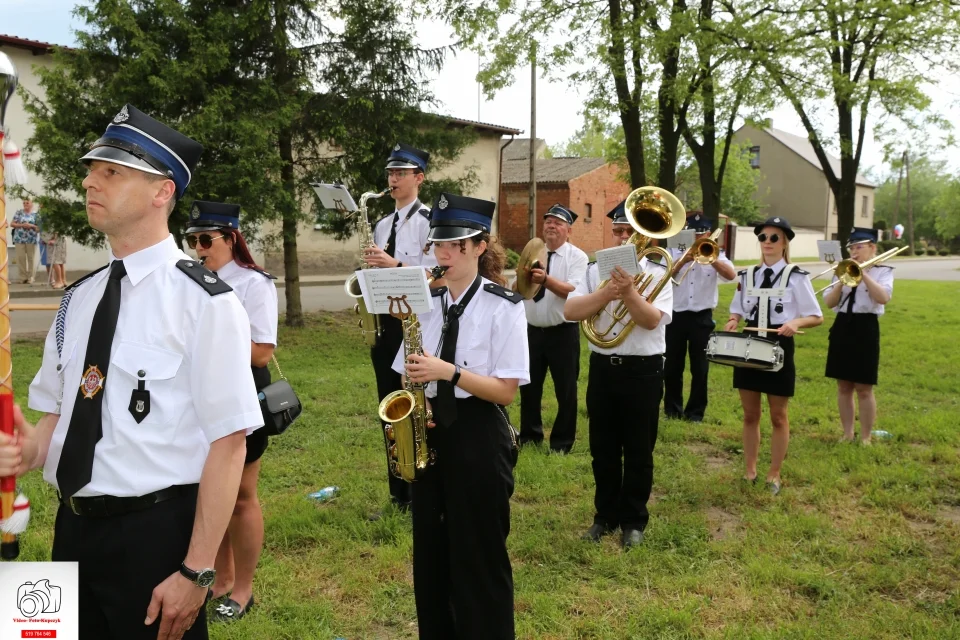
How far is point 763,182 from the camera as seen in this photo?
65.8 m

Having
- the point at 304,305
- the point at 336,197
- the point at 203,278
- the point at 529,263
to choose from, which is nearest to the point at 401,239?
the point at 336,197

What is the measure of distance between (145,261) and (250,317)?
1.86 m

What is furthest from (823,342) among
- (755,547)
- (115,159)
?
(115,159)

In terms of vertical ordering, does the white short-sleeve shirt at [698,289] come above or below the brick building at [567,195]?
below

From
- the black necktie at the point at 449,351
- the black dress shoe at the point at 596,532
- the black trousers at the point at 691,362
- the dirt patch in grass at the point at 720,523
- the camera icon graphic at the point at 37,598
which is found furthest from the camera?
the black trousers at the point at 691,362

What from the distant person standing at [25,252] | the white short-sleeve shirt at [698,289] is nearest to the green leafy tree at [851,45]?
the white short-sleeve shirt at [698,289]

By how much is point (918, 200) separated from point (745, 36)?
9533 cm

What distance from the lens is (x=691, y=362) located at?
8.70m

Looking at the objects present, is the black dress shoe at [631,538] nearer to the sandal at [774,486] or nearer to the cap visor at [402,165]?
the sandal at [774,486]

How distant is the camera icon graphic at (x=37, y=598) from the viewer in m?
1.93

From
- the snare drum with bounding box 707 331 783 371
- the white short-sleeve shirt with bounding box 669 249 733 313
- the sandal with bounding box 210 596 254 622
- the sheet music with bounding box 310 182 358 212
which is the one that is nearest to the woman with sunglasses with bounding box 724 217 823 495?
the snare drum with bounding box 707 331 783 371

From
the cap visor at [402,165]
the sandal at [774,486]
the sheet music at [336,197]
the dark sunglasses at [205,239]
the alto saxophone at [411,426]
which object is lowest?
the sandal at [774,486]

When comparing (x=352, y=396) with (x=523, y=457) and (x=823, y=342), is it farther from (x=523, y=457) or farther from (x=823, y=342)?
(x=823, y=342)

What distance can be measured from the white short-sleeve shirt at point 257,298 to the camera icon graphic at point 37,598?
6.99ft
